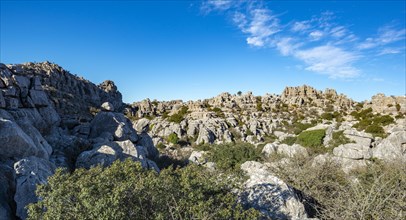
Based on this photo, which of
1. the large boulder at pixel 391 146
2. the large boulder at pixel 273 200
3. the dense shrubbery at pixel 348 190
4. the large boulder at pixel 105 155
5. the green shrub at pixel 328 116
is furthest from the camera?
the green shrub at pixel 328 116

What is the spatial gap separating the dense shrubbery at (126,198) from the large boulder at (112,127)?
30.9ft

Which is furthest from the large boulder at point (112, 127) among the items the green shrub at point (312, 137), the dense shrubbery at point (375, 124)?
the dense shrubbery at point (375, 124)

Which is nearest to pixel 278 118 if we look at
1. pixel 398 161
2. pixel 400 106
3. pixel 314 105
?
pixel 314 105

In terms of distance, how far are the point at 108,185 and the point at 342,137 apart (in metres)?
Result: 25.3

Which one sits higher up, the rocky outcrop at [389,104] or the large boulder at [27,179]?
the rocky outcrop at [389,104]

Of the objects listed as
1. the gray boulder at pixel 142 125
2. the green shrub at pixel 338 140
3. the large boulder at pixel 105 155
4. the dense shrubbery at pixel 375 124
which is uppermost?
the gray boulder at pixel 142 125

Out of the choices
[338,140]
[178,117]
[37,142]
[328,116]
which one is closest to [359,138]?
[338,140]

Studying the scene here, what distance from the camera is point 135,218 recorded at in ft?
20.1

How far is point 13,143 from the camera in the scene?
9.69 meters

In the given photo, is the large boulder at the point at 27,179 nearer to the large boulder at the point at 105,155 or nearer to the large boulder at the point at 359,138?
the large boulder at the point at 105,155

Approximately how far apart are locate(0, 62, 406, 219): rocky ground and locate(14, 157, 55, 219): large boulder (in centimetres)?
3

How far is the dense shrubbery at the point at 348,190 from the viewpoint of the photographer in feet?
24.2

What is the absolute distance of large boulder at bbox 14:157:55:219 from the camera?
7531mm

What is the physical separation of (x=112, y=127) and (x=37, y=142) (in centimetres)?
580
